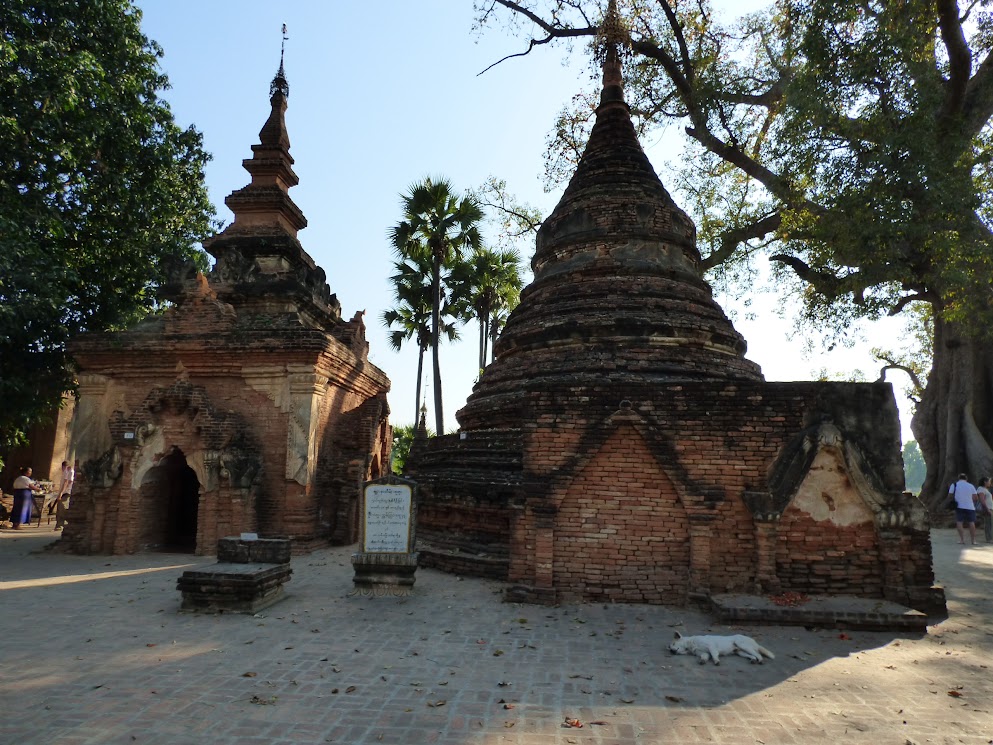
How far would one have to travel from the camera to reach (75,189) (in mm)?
12656

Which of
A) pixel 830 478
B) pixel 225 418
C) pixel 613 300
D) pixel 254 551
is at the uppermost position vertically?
pixel 613 300

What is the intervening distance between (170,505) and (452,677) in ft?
31.2

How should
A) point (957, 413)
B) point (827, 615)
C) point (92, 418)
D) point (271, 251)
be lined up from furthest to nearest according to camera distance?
1. point (957, 413)
2. point (271, 251)
3. point (92, 418)
4. point (827, 615)

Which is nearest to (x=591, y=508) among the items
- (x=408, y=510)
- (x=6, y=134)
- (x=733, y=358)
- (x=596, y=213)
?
(x=408, y=510)

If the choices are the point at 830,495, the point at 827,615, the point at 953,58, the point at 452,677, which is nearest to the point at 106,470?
the point at 452,677

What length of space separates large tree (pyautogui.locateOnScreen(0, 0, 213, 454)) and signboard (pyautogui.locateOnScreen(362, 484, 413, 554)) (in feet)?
22.1

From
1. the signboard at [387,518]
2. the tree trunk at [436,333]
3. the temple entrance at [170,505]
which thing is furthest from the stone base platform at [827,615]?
the tree trunk at [436,333]

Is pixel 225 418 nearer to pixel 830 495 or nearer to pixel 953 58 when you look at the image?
pixel 830 495

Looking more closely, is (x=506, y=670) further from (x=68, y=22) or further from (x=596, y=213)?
(x=68, y=22)

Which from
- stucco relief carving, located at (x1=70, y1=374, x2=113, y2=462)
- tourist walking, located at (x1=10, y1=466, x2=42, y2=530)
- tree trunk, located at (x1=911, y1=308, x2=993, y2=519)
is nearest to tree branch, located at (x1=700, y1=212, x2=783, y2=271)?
tree trunk, located at (x1=911, y1=308, x2=993, y2=519)

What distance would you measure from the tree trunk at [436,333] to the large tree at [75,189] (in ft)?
24.9

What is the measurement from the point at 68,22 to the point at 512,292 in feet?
56.7

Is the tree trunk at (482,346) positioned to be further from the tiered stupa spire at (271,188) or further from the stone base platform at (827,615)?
the stone base platform at (827,615)

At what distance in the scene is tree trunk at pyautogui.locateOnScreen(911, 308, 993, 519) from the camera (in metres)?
19.0
